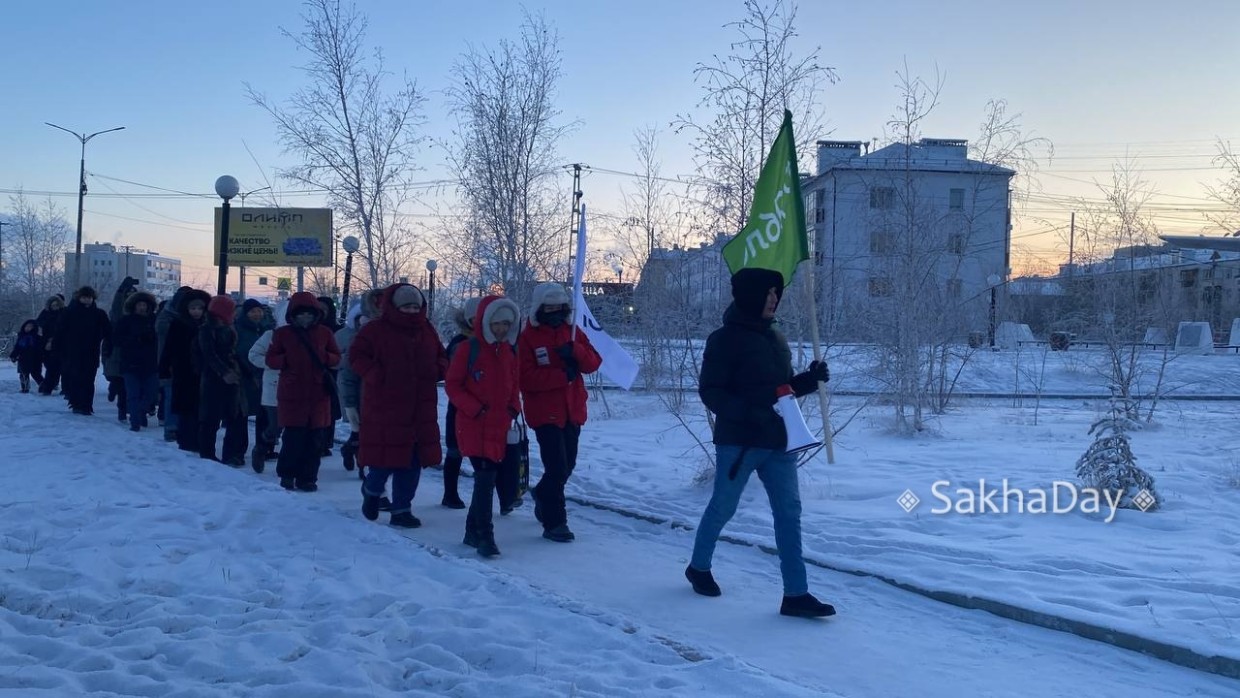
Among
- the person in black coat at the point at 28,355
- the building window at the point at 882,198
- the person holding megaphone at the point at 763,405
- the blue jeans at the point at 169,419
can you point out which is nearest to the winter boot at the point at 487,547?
the person holding megaphone at the point at 763,405

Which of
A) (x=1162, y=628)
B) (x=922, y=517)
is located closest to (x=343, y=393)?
(x=922, y=517)

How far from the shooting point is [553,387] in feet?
23.0

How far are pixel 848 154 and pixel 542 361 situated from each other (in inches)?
245

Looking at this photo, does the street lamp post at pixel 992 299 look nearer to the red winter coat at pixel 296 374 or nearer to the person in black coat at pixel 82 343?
the red winter coat at pixel 296 374

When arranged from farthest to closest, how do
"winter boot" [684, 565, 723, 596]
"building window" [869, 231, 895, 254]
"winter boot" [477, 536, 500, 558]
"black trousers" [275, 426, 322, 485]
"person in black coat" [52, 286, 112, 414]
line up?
"building window" [869, 231, 895, 254]
"person in black coat" [52, 286, 112, 414]
"black trousers" [275, 426, 322, 485]
"winter boot" [477, 536, 500, 558]
"winter boot" [684, 565, 723, 596]

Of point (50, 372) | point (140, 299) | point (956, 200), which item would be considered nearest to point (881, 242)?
point (956, 200)

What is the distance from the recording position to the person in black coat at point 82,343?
14.6 meters

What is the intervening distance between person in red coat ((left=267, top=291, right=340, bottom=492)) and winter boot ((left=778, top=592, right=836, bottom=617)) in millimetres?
5365

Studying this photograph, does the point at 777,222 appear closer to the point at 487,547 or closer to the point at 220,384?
the point at 487,547

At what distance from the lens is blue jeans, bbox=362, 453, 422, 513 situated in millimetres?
7434

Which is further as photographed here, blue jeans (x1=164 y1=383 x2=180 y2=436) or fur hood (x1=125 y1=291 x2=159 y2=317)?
fur hood (x1=125 y1=291 x2=159 y2=317)

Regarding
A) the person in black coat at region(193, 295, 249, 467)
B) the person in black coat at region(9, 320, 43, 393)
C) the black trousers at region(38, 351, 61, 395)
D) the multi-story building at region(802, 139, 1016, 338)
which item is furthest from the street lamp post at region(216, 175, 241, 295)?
the person in black coat at region(9, 320, 43, 393)

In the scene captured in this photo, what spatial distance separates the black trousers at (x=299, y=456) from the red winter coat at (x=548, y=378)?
3.01 m

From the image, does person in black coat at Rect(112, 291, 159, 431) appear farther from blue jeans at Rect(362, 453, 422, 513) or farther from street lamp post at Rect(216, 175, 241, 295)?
blue jeans at Rect(362, 453, 422, 513)
